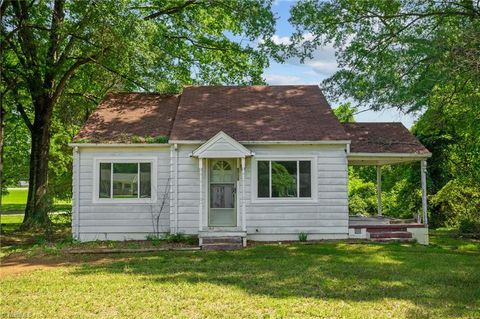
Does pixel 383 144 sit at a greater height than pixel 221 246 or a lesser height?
greater

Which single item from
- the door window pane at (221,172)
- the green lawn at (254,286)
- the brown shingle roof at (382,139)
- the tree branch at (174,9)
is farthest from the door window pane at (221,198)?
the tree branch at (174,9)

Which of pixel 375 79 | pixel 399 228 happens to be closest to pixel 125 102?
pixel 375 79

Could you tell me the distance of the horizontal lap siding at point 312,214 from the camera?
13836mm

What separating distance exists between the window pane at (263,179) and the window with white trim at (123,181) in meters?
3.41

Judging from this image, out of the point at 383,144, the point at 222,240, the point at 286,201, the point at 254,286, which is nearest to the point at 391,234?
the point at 383,144

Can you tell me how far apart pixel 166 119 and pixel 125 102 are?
2.30 metres

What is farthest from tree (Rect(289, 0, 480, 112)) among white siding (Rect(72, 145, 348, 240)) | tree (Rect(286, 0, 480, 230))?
white siding (Rect(72, 145, 348, 240))

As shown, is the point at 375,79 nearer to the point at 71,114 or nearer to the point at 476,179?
the point at 476,179

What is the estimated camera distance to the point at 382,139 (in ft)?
49.1

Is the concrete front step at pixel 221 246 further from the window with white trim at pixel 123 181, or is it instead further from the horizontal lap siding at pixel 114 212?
the window with white trim at pixel 123 181

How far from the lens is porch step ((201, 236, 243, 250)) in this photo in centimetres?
1265

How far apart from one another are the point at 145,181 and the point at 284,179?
433 centimetres

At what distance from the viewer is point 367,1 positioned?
56.2ft

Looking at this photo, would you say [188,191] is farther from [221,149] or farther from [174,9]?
[174,9]
